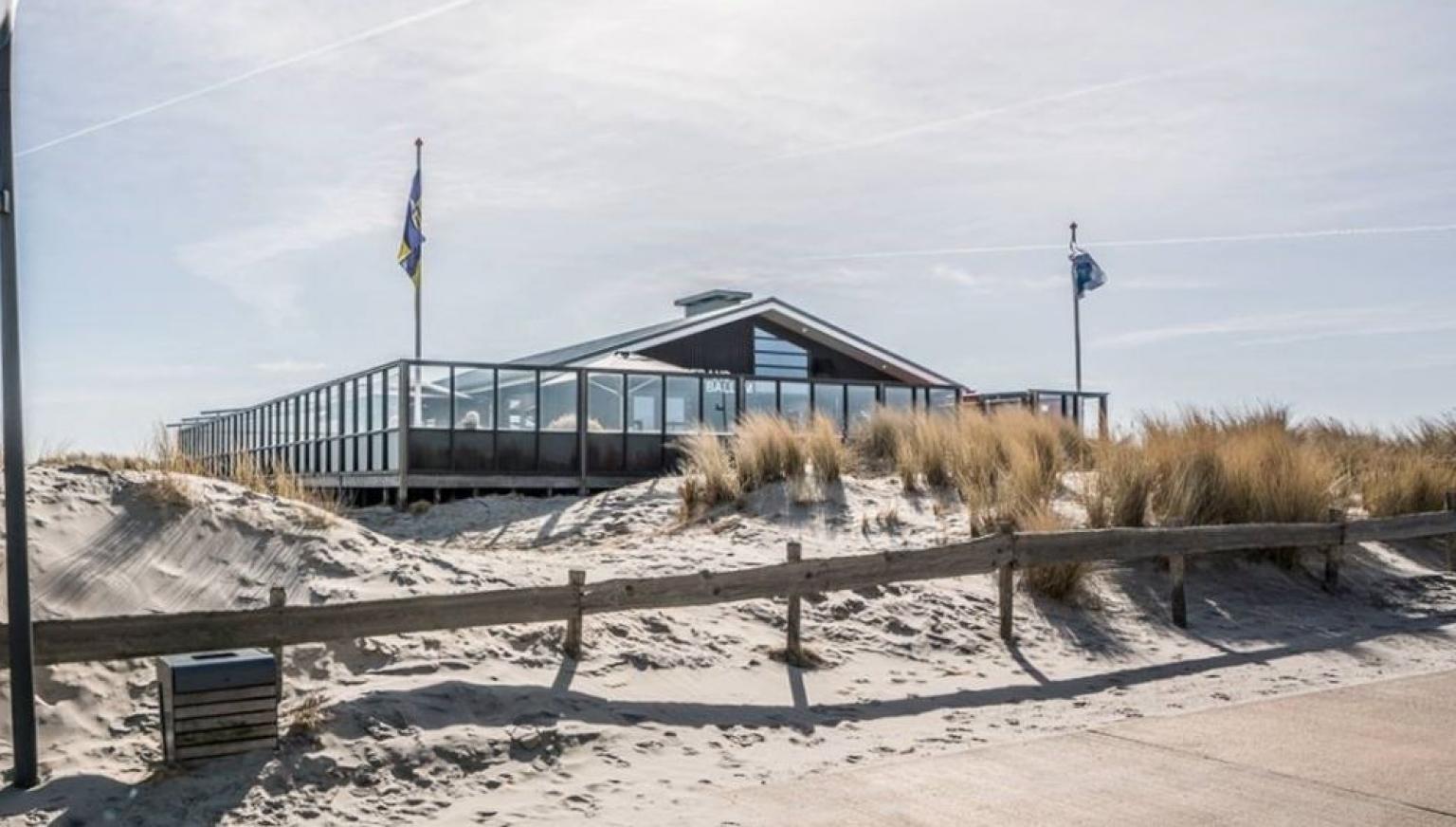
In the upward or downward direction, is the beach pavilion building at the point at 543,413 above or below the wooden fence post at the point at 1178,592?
above

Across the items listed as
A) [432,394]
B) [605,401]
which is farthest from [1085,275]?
[432,394]

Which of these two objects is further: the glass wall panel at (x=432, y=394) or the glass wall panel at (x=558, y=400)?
the glass wall panel at (x=558, y=400)

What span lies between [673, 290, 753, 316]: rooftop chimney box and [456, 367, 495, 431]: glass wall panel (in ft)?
44.1

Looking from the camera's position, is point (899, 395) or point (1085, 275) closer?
point (899, 395)

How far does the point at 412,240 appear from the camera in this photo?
2922 cm

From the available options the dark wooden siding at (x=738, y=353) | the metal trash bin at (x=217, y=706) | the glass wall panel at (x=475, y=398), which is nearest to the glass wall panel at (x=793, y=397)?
the dark wooden siding at (x=738, y=353)

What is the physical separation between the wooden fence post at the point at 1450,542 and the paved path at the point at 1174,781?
8.75 m

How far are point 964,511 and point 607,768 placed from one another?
370 inches

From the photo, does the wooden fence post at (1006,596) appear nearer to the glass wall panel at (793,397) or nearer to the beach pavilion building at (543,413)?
the beach pavilion building at (543,413)

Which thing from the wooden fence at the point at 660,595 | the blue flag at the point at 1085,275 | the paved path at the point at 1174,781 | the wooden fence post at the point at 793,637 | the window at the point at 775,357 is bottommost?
the paved path at the point at 1174,781

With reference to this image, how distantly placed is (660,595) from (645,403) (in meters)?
15.6

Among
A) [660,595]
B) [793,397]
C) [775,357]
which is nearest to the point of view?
[660,595]

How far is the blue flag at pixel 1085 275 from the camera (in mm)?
34219

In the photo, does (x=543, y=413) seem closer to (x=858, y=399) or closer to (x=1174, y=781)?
(x=858, y=399)
